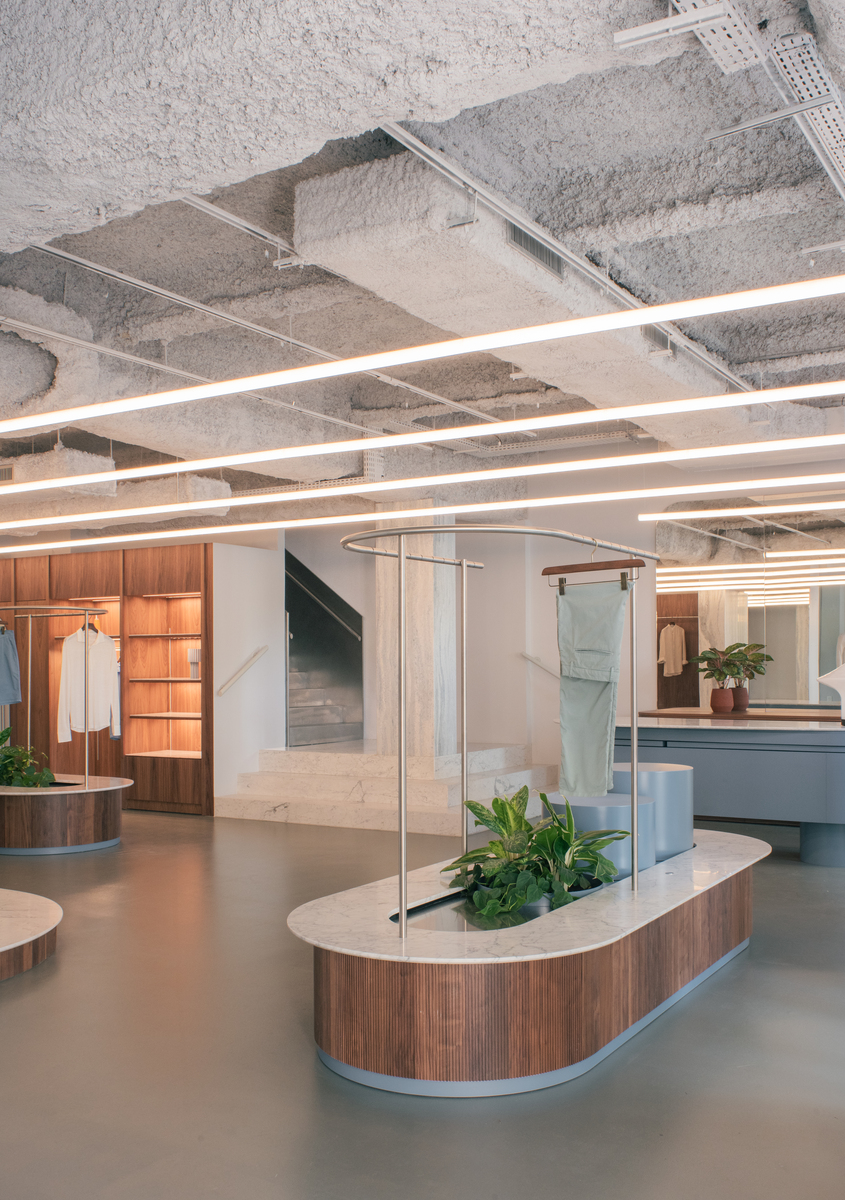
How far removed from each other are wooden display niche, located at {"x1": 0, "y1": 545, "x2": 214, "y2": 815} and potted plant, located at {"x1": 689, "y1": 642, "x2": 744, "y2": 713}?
4857 millimetres

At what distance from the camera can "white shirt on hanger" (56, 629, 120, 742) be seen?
8797 mm

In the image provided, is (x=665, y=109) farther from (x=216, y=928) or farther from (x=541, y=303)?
(x=216, y=928)

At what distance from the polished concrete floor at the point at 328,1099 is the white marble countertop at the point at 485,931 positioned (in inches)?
18.9

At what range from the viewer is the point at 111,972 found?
4750 millimetres

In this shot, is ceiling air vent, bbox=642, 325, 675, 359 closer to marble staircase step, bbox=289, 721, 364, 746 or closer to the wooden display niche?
the wooden display niche

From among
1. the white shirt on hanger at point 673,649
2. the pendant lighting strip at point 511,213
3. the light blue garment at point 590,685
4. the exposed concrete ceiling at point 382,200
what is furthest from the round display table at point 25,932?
the white shirt on hanger at point 673,649

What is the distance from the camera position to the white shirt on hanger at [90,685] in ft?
28.9

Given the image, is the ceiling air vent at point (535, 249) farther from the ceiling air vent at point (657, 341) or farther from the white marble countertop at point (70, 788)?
the white marble countertop at point (70, 788)

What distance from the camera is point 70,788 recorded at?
8094 millimetres

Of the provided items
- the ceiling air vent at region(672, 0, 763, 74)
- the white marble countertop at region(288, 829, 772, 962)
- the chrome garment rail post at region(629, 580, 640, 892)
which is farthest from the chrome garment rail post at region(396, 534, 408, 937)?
the ceiling air vent at region(672, 0, 763, 74)

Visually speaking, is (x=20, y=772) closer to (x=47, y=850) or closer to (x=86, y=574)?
(x=47, y=850)

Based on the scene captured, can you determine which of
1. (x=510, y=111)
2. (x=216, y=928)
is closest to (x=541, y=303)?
(x=510, y=111)

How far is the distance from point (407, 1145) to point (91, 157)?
3.15 metres

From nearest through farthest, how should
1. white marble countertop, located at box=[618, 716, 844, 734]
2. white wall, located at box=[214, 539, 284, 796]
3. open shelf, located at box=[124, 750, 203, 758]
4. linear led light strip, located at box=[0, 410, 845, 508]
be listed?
linear led light strip, located at box=[0, 410, 845, 508]
white marble countertop, located at box=[618, 716, 844, 734]
white wall, located at box=[214, 539, 284, 796]
open shelf, located at box=[124, 750, 203, 758]
